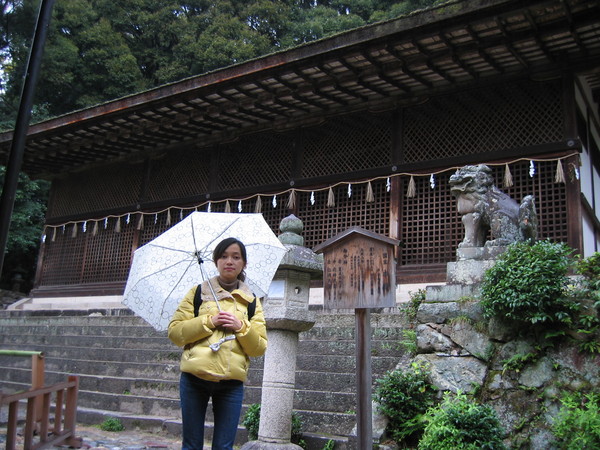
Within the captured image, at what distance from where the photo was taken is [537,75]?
1089cm

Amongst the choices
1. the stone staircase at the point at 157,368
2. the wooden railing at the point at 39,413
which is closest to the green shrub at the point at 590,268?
the stone staircase at the point at 157,368

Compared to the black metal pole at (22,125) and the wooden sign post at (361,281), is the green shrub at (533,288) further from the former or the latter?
the black metal pole at (22,125)

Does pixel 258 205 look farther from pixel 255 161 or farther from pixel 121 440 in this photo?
pixel 121 440

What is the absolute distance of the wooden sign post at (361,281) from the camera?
17.1 ft

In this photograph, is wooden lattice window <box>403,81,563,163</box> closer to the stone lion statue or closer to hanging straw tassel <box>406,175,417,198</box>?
hanging straw tassel <box>406,175,417,198</box>

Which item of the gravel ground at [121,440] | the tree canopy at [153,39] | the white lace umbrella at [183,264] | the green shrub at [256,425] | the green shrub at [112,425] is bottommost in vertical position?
the gravel ground at [121,440]

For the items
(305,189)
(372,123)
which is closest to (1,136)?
(305,189)

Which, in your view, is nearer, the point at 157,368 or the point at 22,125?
the point at 22,125

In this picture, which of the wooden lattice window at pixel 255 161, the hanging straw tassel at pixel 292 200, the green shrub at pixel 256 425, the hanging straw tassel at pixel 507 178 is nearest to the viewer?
the green shrub at pixel 256 425

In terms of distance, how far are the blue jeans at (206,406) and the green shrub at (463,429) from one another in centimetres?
226

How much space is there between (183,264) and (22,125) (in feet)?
5.75

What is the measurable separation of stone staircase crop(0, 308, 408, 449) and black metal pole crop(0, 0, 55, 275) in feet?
12.2

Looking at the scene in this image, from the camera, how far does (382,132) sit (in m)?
12.6

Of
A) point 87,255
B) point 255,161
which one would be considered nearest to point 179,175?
point 255,161
